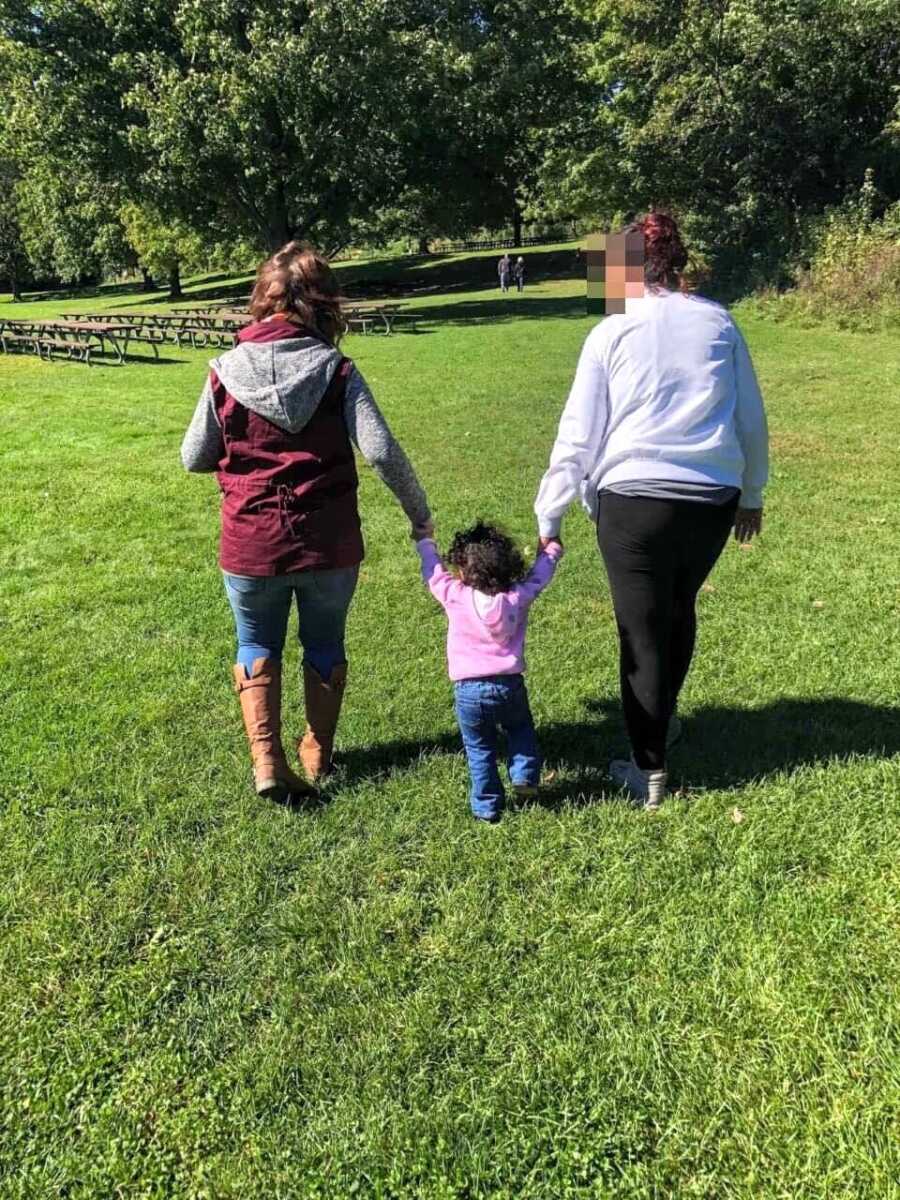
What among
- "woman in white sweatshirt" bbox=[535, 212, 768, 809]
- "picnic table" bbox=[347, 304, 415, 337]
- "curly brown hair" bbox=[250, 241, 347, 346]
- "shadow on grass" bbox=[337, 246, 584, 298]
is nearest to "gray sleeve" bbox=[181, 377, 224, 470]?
"curly brown hair" bbox=[250, 241, 347, 346]

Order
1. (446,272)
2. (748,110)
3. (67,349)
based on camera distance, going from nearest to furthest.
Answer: (67,349), (748,110), (446,272)

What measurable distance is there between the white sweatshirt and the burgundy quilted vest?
0.78m

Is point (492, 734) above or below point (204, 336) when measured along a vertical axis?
above

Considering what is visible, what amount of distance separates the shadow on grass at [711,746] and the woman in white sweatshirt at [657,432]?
774 mm

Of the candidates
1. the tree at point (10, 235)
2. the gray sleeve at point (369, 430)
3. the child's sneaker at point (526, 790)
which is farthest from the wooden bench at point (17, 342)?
the tree at point (10, 235)

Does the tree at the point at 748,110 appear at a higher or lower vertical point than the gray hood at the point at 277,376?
higher

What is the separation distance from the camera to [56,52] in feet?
64.7

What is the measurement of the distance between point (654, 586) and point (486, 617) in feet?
1.95

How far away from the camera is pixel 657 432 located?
276 centimetres

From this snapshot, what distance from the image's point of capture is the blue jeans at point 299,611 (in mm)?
3031

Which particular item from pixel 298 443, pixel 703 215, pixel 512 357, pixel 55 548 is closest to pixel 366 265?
pixel 703 215

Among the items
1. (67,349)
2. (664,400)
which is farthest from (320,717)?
(67,349)

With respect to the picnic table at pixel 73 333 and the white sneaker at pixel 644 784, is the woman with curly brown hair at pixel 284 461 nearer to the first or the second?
the white sneaker at pixel 644 784

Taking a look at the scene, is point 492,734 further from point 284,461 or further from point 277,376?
point 277,376
